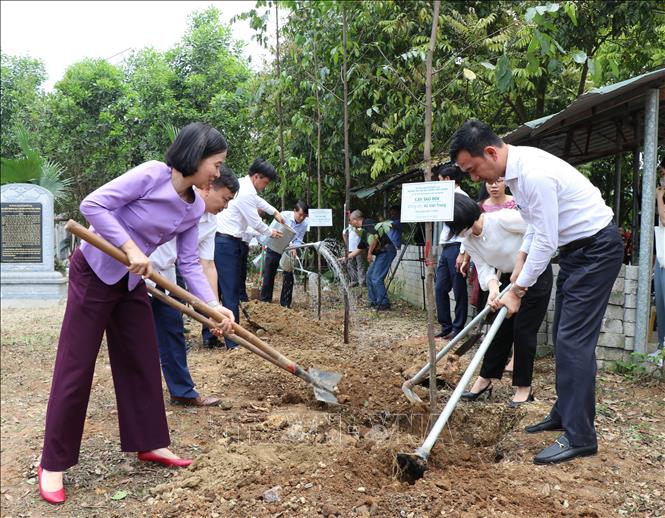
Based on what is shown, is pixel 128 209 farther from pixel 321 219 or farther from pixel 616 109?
pixel 616 109

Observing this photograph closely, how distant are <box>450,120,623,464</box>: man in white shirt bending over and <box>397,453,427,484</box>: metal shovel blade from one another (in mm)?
667

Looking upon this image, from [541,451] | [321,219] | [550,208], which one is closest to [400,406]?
[541,451]

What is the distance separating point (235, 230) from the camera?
215 inches

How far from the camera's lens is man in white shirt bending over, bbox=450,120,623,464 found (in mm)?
2740

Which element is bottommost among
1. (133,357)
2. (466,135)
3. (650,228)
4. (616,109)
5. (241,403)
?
(241,403)

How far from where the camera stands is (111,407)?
368 cm

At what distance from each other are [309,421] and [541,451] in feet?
4.25

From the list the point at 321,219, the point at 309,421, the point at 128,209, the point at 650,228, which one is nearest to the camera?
the point at 128,209

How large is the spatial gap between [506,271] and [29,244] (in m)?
8.30

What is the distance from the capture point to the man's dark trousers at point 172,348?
3.62 metres

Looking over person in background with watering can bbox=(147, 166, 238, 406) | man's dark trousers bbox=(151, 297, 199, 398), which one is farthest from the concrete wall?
man's dark trousers bbox=(151, 297, 199, 398)

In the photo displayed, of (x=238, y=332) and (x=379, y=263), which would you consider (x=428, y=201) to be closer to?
(x=238, y=332)

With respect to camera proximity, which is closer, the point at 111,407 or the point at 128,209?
the point at 128,209

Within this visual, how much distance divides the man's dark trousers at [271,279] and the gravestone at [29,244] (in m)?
3.68
